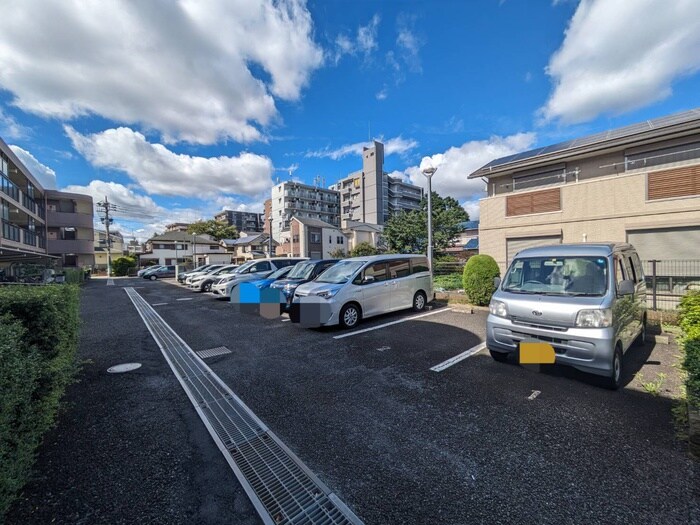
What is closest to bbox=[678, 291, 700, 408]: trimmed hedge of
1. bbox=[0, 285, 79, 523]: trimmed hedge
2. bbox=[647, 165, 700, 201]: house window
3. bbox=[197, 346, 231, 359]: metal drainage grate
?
bbox=[0, 285, 79, 523]: trimmed hedge

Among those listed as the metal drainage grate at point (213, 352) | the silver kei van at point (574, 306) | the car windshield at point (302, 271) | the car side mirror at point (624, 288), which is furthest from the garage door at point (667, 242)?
the metal drainage grate at point (213, 352)

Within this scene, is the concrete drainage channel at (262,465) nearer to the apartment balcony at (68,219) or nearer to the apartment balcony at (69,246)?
the apartment balcony at (68,219)

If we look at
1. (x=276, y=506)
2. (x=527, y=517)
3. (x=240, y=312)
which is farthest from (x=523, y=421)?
(x=240, y=312)

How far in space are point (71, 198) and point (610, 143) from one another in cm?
4358

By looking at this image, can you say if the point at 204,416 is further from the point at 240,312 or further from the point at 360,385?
the point at 240,312

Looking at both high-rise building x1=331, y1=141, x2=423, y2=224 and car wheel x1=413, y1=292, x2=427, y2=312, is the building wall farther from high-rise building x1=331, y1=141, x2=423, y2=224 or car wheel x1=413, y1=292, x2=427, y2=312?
high-rise building x1=331, y1=141, x2=423, y2=224

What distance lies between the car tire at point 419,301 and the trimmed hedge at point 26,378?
7178mm

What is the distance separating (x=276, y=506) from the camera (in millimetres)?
2068

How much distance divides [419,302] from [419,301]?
1.2 inches

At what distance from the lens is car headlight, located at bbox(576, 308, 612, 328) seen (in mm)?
3574

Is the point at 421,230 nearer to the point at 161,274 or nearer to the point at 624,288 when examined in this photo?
the point at 624,288

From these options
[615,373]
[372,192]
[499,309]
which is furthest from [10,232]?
[372,192]

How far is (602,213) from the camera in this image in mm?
10344

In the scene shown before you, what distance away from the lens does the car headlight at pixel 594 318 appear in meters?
3.57
